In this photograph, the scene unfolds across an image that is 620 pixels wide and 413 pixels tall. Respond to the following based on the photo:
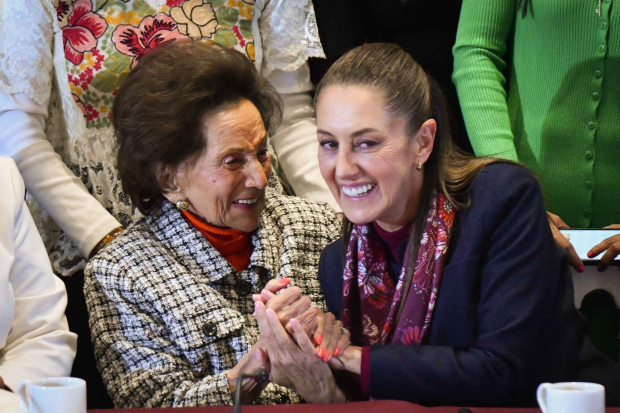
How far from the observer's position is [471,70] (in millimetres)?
2461

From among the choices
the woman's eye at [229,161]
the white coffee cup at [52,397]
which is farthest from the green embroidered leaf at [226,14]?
the white coffee cup at [52,397]

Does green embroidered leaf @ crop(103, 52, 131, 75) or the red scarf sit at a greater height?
green embroidered leaf @ crop(103, 52, 131, 75)

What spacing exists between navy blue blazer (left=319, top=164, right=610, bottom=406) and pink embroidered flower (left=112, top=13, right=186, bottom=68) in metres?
1.20

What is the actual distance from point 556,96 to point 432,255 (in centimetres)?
76

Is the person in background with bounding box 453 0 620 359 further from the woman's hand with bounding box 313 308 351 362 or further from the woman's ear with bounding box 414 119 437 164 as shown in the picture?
the woman's hand with bounding box 313 308 351 362

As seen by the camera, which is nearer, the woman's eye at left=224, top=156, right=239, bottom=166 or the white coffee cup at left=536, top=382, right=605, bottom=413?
the white coffee cup at left=536, top=382, right=605, bottom=413

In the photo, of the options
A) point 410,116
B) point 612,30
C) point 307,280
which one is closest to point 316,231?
point 307,280

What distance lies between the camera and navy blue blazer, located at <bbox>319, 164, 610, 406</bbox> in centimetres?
180

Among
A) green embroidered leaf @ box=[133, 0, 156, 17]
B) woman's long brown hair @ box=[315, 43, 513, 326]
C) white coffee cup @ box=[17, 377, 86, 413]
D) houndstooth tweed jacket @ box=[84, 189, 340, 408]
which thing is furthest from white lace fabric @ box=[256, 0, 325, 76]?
white coffee cup @ box=[17, 377, 86, 413]

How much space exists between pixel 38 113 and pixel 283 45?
814 millimetres

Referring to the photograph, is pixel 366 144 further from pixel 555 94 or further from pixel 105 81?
pixel 105 81

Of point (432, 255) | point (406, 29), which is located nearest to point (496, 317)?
point (432, 255)

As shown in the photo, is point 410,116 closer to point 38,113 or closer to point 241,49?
point 241,49

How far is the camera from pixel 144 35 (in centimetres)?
264
